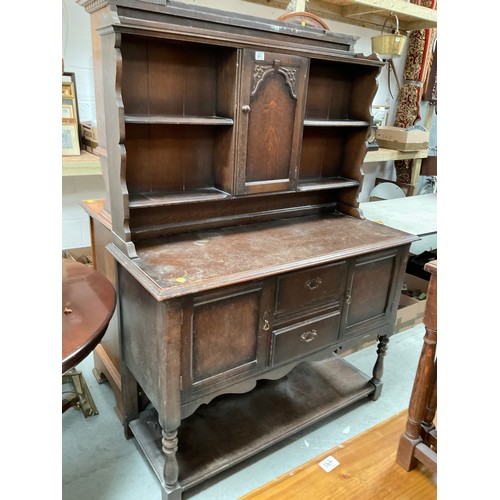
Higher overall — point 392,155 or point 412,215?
point 392,155

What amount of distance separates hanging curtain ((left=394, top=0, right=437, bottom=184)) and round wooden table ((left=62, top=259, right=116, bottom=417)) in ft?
12.0

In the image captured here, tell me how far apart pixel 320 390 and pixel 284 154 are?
1299 mm

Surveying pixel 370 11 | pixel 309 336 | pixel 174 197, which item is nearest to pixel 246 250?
pixel 174 197

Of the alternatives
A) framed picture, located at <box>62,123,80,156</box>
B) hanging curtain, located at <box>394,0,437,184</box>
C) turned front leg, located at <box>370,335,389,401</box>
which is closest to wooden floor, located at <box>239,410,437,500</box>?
turned front leg, located at <box>370,335,389,401</box>

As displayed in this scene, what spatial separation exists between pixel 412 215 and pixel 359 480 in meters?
2.11

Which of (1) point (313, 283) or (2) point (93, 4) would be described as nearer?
(2) point (93, 4)

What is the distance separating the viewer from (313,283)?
1817mm

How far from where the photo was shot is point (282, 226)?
214 cm

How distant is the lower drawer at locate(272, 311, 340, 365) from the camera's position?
5.94 ft

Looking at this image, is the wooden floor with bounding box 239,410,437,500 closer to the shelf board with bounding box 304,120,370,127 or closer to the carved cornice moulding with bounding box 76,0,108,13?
the shelf board with bounding box 304,120,370,127

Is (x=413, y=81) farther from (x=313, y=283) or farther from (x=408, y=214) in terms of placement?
(x=313, y=283)
